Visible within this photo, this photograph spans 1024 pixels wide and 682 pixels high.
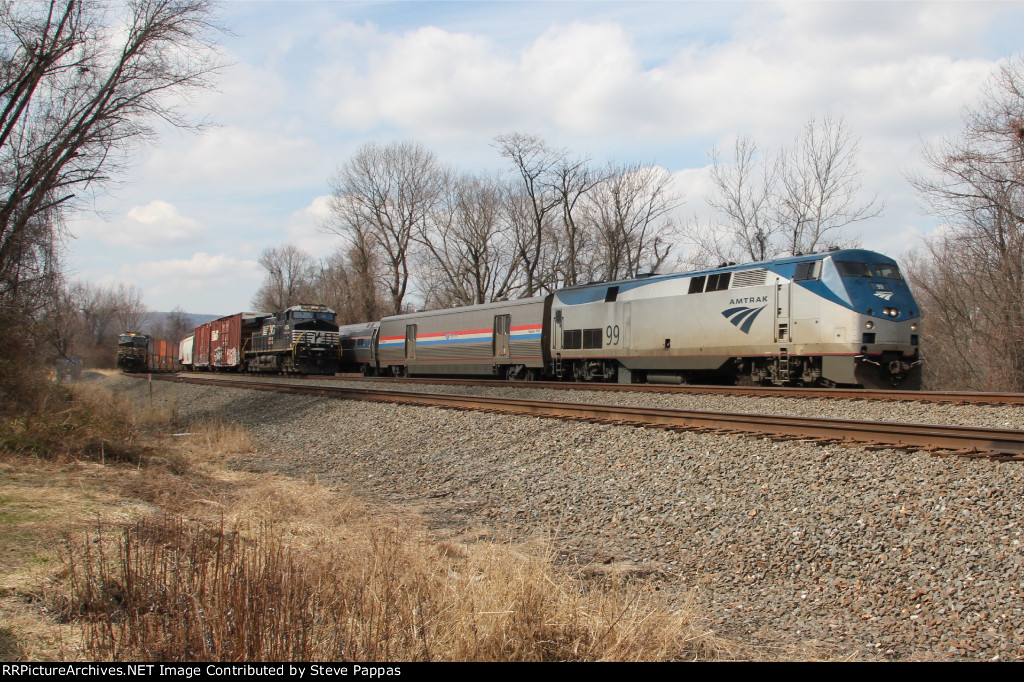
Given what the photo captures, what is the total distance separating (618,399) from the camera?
14.8m

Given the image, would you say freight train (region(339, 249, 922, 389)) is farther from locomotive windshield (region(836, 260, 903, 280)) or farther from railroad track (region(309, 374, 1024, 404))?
railroad track (region(309, 374, 1024, 404))

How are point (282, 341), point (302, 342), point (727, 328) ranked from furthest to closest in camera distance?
point (282, 341)
point (302, 342)
point (727, 328)

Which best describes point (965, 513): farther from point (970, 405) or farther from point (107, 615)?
point (970, 405)

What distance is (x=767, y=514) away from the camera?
623 cm

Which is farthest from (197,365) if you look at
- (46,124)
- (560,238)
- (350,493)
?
(350,493)

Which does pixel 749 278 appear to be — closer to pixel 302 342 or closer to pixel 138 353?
pixel 302 342

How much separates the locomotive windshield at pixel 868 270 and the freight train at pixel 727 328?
30mm

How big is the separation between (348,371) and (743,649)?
3644cm

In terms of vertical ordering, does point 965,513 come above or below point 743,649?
above

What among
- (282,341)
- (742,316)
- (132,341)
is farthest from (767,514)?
(132,341)

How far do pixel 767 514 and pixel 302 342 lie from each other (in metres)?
27.7

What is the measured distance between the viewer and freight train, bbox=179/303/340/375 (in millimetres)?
31312

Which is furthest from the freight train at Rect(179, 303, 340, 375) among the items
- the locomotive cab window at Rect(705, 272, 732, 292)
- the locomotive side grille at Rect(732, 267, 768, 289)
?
the locomotive side grille at Rect(732, 267, 768, 289)

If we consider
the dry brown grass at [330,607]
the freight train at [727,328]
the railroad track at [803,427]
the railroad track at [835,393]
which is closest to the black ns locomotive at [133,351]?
the freight train at [727,328]
